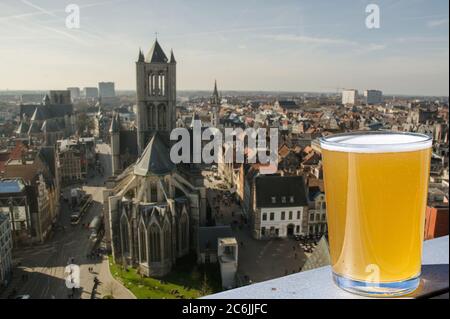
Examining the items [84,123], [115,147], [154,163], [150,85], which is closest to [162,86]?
[150,85]

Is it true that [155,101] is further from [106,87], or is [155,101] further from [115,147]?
[106,87]

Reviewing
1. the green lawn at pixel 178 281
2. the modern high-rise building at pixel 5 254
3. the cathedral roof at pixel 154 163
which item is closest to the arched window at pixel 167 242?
the green lawn at pixel 178 281

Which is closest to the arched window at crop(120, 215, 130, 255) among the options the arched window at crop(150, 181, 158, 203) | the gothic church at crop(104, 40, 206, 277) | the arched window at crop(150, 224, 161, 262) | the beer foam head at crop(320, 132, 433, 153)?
the gothic church at crop(104, 40, 206, 277)

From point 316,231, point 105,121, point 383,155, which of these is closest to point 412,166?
point 383,155

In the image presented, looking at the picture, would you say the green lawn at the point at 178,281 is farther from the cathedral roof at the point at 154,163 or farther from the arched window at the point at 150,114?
the arched window at the point at 150,114

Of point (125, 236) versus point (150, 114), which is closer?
point (125, 236)

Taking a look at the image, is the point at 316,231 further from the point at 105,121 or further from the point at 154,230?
the point at 105,121
